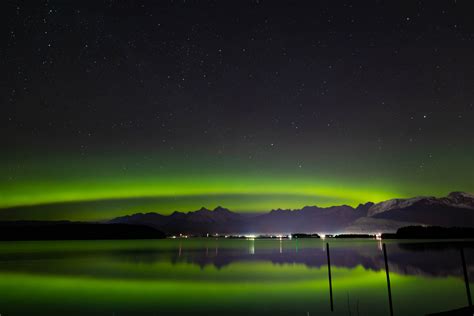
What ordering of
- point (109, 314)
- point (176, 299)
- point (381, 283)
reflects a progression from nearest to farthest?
point (109, 314), point (176, 299), point (381, 283)

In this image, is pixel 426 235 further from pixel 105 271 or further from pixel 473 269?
pixel 105 271

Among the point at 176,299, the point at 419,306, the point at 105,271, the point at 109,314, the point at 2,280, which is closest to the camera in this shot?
the point at 109,314

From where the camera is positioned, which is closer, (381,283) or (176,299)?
(176,299)

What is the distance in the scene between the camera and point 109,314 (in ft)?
78.1

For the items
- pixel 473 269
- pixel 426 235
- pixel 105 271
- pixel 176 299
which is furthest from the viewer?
pixel 426 235

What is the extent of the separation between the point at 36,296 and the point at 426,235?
198m

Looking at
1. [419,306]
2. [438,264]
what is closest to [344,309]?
[419,306]

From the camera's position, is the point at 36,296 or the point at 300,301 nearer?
the point at 300,301

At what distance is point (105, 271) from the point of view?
4750 cm

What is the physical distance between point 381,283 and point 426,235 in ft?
594

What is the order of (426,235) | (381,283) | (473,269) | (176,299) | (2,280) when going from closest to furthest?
(176,299) → (381,283) → (2,280) → (473,269) → (426,235)

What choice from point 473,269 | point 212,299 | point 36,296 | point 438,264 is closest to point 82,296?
point 36,296

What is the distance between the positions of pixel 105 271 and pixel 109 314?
2521 centimetres

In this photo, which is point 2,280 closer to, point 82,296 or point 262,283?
point 82,296
